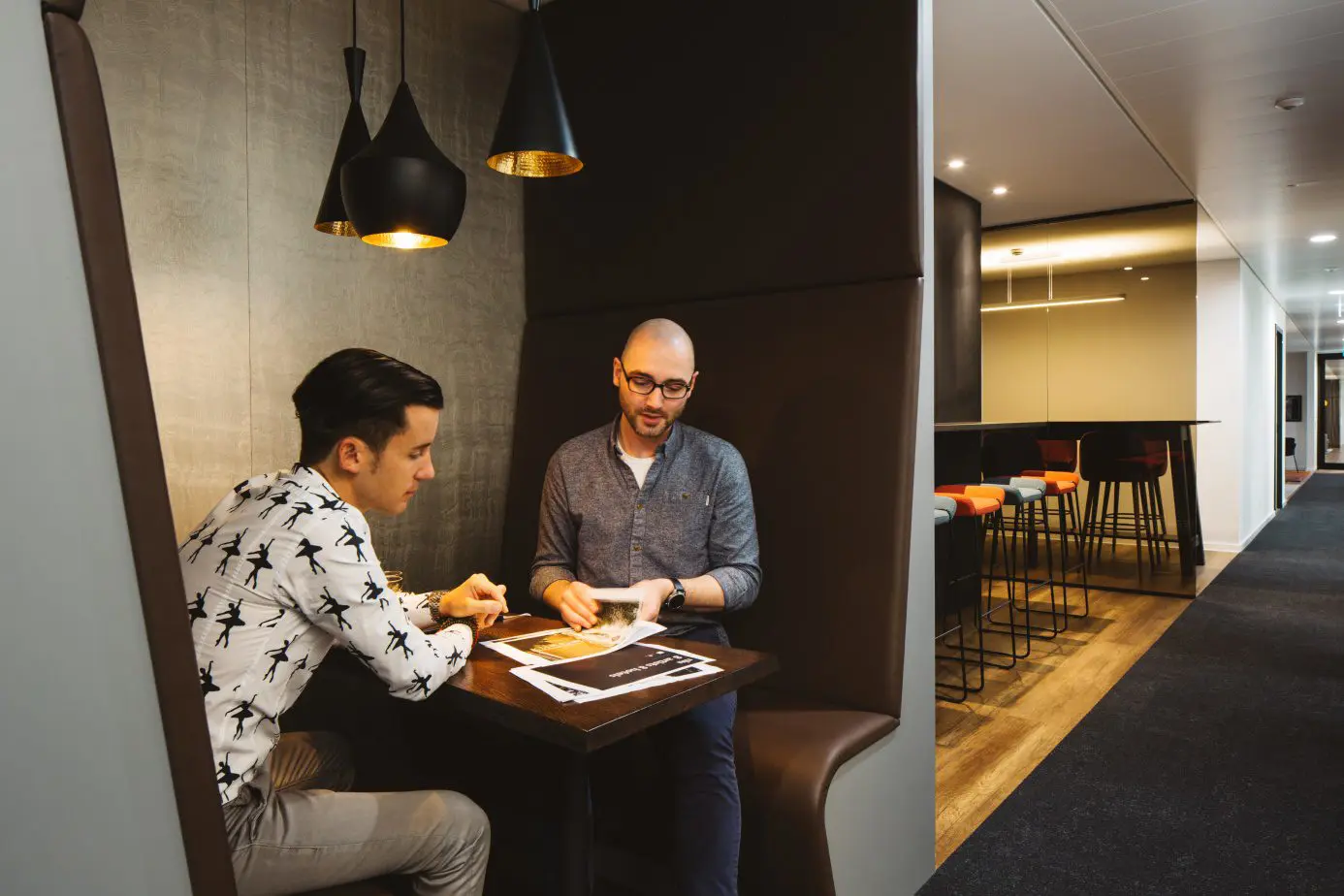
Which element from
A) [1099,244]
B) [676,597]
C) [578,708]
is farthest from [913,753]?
[1099,244]

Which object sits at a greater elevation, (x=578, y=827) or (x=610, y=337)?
(x=610, y=337)

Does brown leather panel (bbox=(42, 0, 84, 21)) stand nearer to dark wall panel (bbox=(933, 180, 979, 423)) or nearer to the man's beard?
the man's beard

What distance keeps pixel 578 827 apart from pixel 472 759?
0.77 m

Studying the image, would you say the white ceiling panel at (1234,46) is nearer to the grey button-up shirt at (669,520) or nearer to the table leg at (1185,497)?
the grey button-up shirt at (669,520)

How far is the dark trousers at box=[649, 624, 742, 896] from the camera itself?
1662mm

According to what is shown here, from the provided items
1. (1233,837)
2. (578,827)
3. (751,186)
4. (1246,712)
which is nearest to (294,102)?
(751,186)

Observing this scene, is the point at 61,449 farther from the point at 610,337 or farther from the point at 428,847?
the point at 610,337

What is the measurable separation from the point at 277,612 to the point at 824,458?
55.0 inches

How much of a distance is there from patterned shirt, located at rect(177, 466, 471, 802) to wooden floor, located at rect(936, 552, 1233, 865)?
1.89m

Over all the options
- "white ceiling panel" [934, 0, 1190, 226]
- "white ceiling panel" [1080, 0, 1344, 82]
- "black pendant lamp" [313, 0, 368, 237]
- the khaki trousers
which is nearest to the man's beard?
"black pendant lamp" [313, 0, 368, 237]

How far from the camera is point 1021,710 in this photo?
3795 millimetres

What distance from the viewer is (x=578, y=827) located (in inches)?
60.7

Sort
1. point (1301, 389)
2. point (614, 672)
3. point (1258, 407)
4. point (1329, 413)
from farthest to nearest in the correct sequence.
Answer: point (1329, 413)
point (1301, 389)
point (1258, 407)
point (614, 672)

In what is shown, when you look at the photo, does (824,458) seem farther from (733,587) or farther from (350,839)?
(350,839)
